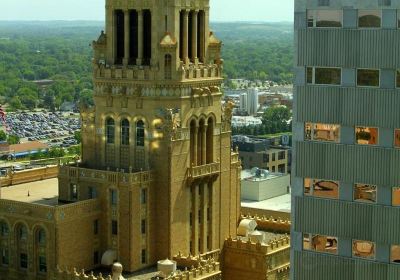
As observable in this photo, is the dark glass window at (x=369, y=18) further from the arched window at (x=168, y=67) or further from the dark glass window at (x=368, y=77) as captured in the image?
the arched window at (x=168, y=67)

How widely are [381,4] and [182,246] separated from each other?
35245mm

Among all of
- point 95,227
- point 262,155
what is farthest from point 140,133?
point 262,155

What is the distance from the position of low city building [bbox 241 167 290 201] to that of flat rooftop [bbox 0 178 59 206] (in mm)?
38619

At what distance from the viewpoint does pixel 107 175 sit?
7988 centimetres

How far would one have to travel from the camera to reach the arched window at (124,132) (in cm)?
8262

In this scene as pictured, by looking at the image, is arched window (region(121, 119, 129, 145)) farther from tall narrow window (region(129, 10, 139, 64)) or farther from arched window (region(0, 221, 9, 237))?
arched window (region(0, 221, 9, 237))

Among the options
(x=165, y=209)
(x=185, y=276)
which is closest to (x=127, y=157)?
(x=165, y=209)

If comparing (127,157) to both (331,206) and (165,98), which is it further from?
(331,206)

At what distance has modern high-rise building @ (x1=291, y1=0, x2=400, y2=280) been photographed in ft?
173

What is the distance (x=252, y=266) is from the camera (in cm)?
8569

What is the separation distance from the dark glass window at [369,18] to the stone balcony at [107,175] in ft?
98.7

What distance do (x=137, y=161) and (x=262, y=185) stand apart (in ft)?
167

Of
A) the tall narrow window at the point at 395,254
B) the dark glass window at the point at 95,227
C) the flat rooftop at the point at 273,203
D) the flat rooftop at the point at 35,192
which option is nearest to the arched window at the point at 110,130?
the flat rooftop at the point at 35,192

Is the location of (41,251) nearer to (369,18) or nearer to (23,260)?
(23,260)
